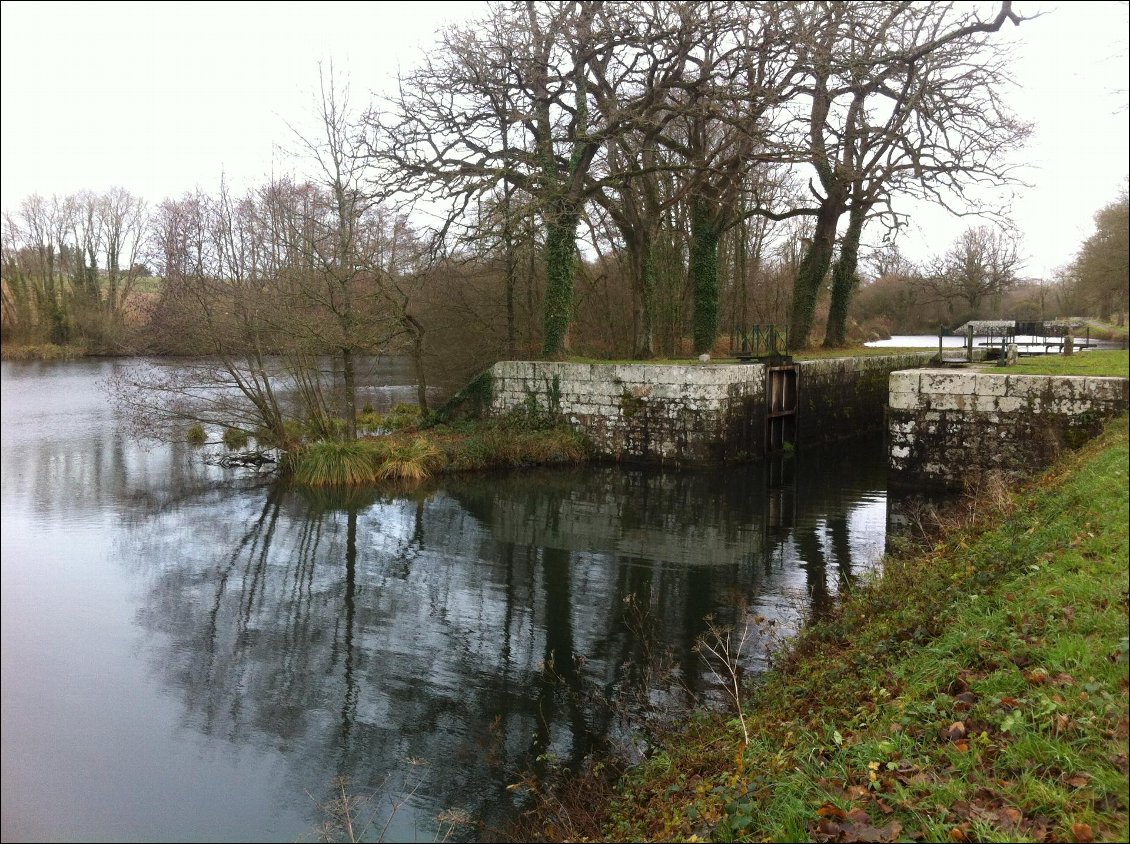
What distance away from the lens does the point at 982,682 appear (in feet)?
13.4

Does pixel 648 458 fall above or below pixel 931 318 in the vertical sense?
below

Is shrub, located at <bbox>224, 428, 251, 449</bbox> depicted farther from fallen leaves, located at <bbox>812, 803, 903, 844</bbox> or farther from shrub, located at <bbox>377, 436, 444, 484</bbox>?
fallen leaves, located at <bbox>812, 803, 903, 844</bbox>

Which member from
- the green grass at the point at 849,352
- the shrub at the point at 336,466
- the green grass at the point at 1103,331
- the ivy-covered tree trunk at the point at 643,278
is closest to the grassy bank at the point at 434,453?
the shrub at the point at 336,466

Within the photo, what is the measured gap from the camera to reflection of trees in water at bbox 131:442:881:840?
18.2ft

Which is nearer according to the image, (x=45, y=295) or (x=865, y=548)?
(x=45, y=295)

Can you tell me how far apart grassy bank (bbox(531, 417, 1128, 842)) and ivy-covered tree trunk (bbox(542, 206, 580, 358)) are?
1250 cm

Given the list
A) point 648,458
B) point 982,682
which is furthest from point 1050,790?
point 648,458

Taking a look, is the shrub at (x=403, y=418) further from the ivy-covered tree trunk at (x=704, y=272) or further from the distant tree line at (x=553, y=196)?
the ivy-covered tree trunk at (x=704, y=272)

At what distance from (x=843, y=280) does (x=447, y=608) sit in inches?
765

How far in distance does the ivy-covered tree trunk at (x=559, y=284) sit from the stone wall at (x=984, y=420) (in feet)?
24.6

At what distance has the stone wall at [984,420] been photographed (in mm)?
11133

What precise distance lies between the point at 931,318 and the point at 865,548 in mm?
34628

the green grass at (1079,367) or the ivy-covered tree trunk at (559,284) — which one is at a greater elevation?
the ivy-covered tree trunk at (559,284)

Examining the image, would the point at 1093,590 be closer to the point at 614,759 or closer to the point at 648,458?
the point at 614,759
